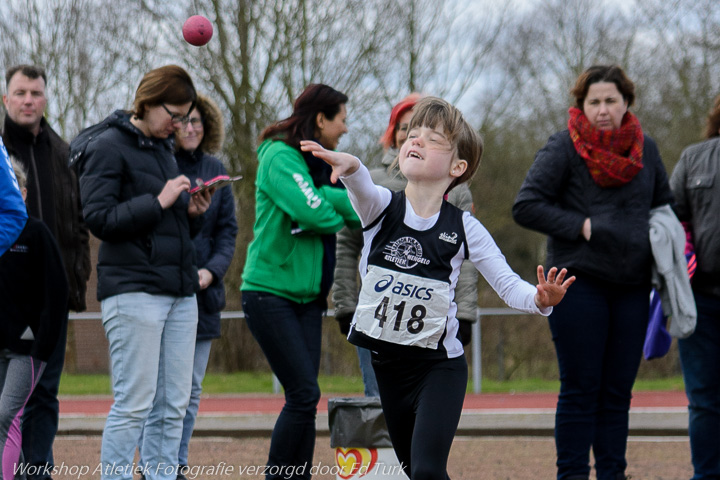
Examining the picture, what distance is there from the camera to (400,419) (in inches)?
157

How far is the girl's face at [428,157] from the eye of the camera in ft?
13.2

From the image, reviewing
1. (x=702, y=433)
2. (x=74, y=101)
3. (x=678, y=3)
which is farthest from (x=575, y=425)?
(x=678, y=3)

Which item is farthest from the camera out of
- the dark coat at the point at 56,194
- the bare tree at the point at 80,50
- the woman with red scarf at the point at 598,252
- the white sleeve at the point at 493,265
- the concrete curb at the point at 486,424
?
the bare tree at the point at 80,50

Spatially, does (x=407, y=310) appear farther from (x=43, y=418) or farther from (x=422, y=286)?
(x=43, y=418)

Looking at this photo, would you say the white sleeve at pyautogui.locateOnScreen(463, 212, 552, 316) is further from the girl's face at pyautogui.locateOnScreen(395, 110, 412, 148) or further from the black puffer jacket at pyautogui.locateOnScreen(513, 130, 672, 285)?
the girl's face at pyautogui.locateOnScreen(395, 110, 412, 148)

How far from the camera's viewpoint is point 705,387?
213 inches

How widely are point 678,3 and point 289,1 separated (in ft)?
29.5

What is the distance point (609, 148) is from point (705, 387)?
1.42 meters

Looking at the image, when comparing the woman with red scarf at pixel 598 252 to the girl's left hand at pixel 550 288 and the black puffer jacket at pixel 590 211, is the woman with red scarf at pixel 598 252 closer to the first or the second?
the black puffer jacket at pixel 590 211

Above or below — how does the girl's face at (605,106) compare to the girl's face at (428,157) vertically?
above

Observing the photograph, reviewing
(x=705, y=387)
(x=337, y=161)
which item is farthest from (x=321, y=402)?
(x=337, y=161)

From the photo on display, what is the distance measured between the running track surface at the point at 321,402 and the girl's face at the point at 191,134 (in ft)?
18.1

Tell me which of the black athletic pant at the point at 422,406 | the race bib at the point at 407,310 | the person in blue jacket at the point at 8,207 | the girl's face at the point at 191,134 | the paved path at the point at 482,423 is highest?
the girl's face at the point at 191,134

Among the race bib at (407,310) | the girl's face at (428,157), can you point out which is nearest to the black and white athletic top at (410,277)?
the race bib at (407,310)
